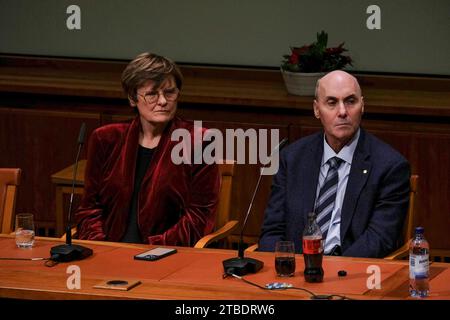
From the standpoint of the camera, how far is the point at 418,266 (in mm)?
3910

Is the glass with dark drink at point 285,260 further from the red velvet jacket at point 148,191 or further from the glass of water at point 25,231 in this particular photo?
the glass of water at point 25,231

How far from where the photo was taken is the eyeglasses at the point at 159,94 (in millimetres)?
5012

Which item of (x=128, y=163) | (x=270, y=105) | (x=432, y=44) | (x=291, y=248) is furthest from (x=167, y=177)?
(x=432, y=44)

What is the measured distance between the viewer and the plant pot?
21.7ft

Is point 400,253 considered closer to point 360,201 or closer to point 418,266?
point 360,201

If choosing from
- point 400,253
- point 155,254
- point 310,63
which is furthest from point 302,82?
point 155,254

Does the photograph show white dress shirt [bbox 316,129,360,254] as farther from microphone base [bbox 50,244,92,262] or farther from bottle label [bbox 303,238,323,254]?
microphone base [bbox 50,244,92,262]

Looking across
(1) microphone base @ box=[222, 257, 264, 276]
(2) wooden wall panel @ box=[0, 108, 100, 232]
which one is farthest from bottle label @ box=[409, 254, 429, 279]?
(2) wooden wall panel @ box=[0, 108, 100, 232]

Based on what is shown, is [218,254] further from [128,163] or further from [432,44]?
[432,44]

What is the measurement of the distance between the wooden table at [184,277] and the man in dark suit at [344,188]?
1.13ft

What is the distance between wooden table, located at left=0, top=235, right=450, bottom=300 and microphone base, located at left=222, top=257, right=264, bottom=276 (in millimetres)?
32

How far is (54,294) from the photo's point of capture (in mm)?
3938

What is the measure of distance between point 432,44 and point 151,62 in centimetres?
259

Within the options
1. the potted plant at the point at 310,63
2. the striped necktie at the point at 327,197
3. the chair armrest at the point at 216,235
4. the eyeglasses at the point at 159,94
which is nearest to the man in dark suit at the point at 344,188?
the striped necktie at the point at 327,197
